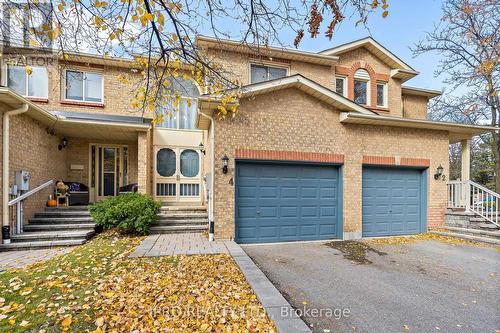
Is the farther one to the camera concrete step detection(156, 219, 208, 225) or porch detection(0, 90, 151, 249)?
concrete step detection(156, 219, 208, 225)

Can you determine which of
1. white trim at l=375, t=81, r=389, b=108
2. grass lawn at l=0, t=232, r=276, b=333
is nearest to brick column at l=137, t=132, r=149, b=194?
grass lawn at l=0, t=232, r=276, b=333

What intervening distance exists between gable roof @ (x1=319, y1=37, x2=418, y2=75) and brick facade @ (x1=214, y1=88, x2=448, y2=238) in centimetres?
516

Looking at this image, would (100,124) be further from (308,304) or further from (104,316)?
(308,304)

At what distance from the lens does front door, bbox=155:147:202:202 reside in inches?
407

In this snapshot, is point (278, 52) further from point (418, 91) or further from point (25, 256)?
point (25, 256)

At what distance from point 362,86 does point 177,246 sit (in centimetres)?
1161

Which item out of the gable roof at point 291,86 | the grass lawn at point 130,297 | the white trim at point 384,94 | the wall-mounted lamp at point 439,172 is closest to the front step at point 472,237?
the wall-mounted lamp at point 439,172

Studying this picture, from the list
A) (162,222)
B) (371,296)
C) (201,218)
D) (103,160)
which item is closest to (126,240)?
(162,222)

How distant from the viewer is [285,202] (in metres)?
7.67

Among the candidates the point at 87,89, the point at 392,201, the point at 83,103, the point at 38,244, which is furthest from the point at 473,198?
the point at 87,89

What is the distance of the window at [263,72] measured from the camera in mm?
10703

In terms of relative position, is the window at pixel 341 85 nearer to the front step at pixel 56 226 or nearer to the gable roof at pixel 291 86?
the gable roof at pixel 291 86

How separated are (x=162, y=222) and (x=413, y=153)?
9329 mm

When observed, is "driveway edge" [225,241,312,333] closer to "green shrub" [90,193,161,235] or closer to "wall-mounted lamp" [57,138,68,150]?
"green shrub" [90,193,161,235]
